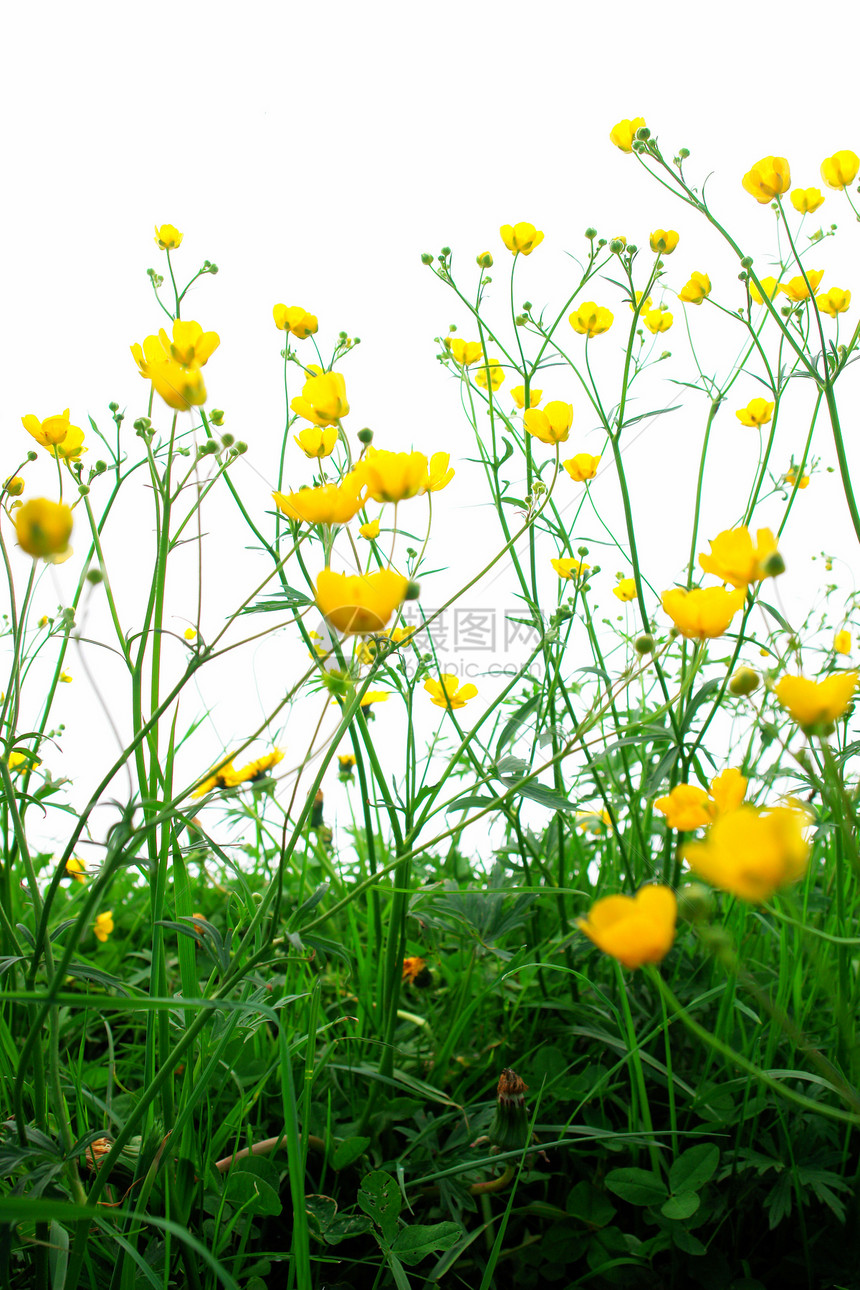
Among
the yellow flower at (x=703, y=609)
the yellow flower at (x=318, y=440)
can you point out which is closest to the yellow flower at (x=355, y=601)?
the yellow flower at (x=703, y=609)

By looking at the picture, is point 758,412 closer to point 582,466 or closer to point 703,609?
point 582,466

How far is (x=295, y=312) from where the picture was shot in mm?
935

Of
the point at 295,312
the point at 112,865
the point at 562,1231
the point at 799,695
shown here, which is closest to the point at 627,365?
the point at 295,312

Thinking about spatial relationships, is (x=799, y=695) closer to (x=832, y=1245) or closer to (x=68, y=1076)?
(x=832, y=1245)

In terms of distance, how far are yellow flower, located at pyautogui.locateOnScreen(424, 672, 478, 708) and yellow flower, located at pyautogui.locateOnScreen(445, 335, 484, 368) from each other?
43cm

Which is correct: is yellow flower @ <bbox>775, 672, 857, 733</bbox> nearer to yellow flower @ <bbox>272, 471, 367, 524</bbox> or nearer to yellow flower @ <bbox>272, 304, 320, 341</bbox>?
yellow flower @ <bbox>272, 471, 367, 524</bbox>

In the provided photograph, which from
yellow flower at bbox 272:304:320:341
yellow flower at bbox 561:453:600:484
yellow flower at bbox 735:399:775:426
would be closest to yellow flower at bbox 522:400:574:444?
yellow flower at bbox 561:453:600:484

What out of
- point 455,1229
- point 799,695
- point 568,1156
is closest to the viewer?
point 799,695

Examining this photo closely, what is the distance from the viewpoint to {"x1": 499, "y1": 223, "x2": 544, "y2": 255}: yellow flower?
3.39 ft

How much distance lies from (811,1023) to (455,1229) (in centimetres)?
49

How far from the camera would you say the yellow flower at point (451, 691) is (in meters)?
0.97

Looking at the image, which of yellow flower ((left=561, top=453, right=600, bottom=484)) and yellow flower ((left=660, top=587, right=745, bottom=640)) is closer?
yellow flower ((left=660, top=587, right=745, bottom=640))

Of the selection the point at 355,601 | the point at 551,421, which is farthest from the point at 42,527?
the point at 551,421

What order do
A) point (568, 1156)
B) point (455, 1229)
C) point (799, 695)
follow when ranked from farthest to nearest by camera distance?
1. point (568, 1156)
2. point (455, 1229)
3. point (799, 695)
